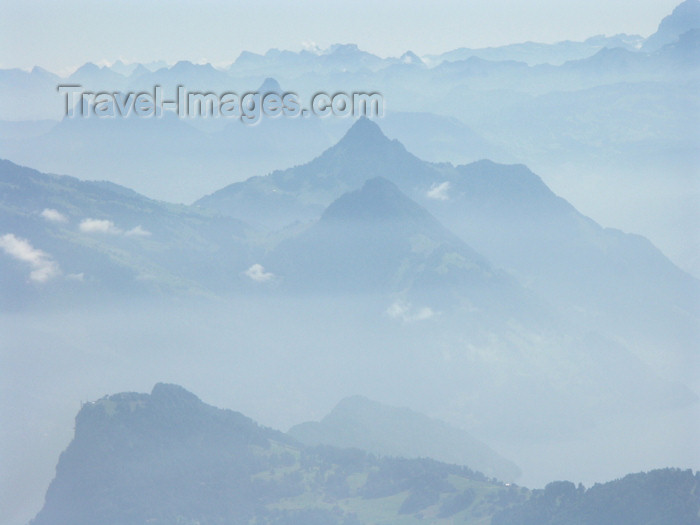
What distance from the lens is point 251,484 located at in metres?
160

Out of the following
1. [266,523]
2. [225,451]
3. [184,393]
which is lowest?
[266,523]

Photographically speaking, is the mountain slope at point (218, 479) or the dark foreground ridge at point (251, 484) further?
the mountain slope at point (218, 479)

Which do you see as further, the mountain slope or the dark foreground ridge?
the mountain slope

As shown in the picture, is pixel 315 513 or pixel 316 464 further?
pixel 316 464

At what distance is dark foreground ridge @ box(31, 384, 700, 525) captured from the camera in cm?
Result: 13858

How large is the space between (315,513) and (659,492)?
5188 centimetres

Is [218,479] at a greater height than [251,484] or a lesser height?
greater

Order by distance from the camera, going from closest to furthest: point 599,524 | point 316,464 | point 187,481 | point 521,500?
point 599,524, point 521,500, point 187,481, point 316,464

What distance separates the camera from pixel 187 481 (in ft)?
520

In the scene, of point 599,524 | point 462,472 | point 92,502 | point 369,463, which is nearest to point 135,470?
point 92,502

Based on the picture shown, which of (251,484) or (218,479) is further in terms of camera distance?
(251,484)

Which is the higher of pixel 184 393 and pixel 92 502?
pixel 184 393

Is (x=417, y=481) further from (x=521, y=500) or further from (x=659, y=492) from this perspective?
(x=659, y=492)

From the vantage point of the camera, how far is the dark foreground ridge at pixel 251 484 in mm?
138575
